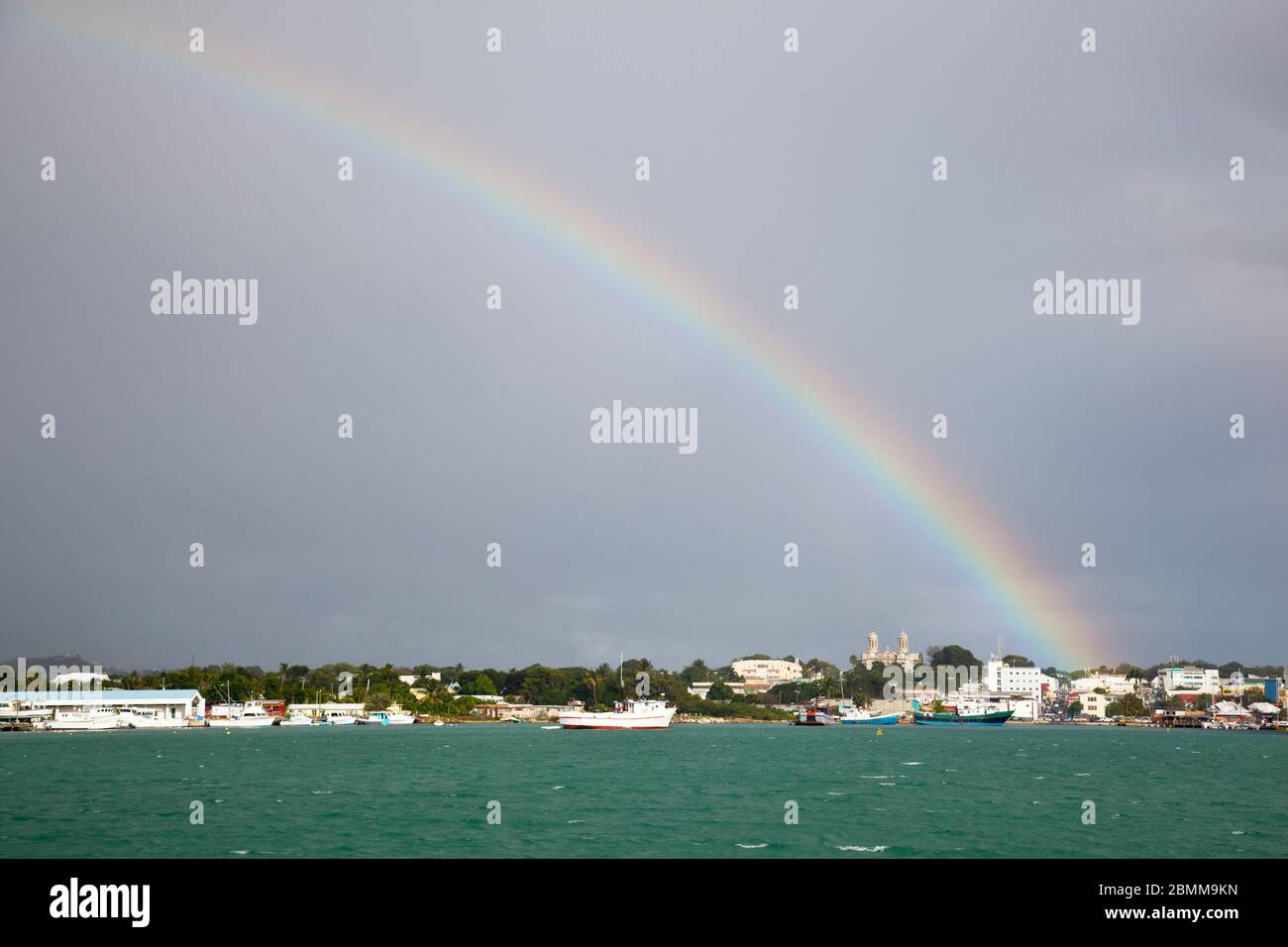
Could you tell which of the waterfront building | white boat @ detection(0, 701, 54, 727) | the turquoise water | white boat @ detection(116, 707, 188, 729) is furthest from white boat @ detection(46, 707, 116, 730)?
the turquoise water

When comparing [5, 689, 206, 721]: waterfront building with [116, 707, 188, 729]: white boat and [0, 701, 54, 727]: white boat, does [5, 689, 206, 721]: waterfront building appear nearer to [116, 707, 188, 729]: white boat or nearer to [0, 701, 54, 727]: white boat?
[116, 707, 188, 729]: white boat

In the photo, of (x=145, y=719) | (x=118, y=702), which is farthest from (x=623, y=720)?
(x=118, y=702)

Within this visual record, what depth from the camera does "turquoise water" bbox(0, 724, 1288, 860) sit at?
136 ft

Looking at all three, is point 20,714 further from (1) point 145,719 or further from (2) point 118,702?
(1) point 145,719

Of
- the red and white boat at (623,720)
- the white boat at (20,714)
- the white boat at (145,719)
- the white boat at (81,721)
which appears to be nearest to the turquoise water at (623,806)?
the white boat at (81,721)

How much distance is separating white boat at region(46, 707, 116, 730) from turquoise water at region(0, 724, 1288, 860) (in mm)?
76927

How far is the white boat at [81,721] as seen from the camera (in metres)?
176

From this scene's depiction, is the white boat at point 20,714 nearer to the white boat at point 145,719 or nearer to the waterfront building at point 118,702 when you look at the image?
the waterfront building at point 118,702

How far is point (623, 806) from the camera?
5522 centimetres
